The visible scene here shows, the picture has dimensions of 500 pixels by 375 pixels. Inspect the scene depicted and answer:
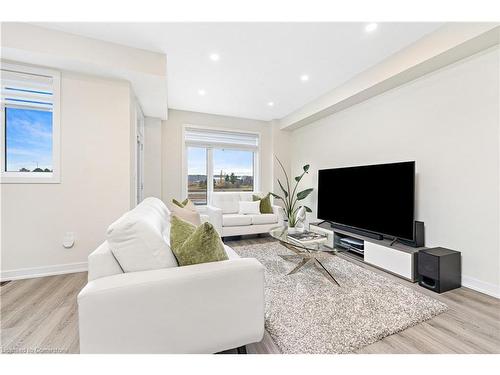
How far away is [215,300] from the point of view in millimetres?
1166

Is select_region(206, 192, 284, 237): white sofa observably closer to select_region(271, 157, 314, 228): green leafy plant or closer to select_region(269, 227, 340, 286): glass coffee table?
select_region(271, 157, 314, 228): green leafy plant

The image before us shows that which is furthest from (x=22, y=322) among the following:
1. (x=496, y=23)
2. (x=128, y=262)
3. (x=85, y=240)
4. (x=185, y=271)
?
(x=496, y=23)

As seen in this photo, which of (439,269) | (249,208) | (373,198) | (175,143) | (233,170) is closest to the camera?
(439,269)

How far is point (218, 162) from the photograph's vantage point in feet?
17.1

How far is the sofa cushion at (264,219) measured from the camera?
4.02m

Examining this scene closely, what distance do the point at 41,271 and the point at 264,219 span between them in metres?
3.14

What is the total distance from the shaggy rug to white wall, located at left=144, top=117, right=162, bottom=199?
3.15m

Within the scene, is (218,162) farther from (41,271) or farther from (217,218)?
(41,271)

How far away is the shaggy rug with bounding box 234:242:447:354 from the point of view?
1.42 m

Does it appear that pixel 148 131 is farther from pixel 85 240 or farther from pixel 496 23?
pixel 496 23

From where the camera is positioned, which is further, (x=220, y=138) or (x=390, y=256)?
(x=220, y=138)

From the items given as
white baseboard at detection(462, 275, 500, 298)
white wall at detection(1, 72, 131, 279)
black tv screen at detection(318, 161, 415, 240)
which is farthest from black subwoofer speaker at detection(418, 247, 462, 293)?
white wall at detection(1, 72, 131, 279)

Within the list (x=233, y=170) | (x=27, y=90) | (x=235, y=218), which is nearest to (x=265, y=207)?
(x=235, y=218)

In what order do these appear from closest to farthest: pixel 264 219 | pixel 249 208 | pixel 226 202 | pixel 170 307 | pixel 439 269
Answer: pixel 170 307 → pixel 439 269 → pixel 264 219 → pixel 249 208 → pixel 226 202
